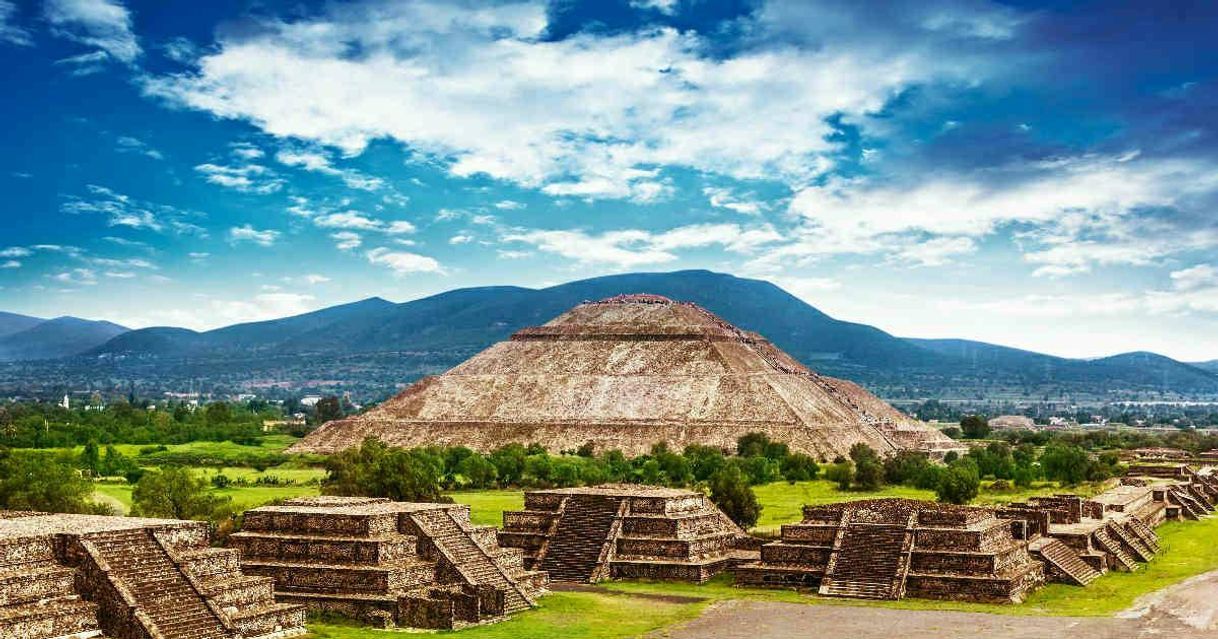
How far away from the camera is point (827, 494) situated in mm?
77562

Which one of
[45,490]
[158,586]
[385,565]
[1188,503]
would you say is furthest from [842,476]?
[158,586]

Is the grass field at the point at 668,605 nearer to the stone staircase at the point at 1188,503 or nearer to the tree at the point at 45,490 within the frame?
the tree at the point at 45,490

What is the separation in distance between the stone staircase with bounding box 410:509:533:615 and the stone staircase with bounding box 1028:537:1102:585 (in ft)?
59.5

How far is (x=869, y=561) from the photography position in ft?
→ 142

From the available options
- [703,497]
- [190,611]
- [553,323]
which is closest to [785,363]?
[553,323]

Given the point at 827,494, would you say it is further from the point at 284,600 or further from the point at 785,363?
the point at 785,363

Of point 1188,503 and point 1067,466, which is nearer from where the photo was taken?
point 1188,503

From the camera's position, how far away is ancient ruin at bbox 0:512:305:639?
2942 centimetres

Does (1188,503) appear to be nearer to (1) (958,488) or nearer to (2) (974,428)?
(1) (958,488)

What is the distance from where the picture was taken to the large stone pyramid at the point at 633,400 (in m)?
118

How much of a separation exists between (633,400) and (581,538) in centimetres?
8035

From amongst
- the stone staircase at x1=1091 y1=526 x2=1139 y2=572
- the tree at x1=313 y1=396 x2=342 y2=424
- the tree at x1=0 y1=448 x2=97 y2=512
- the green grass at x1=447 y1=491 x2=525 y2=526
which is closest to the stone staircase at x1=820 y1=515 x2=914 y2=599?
the stone staircase at x1=1091 y1=526 x2=1139 y2=572

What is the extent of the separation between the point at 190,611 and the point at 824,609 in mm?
18343

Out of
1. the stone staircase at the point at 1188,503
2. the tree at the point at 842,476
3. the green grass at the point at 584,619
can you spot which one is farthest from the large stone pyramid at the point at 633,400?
the green grass at the point at 584,619
